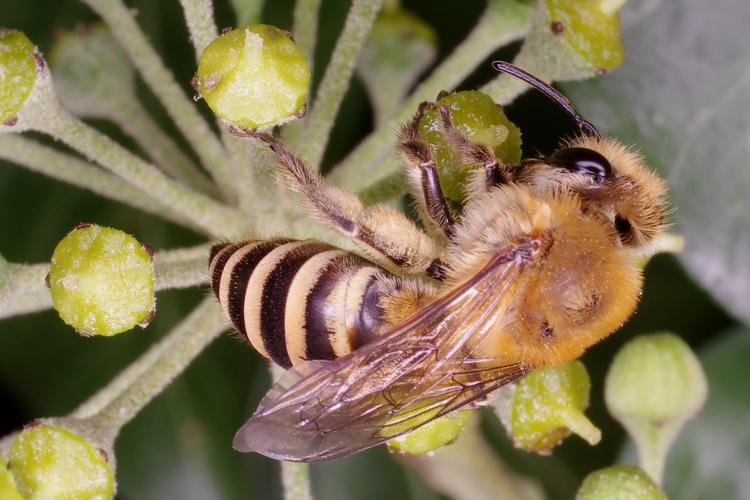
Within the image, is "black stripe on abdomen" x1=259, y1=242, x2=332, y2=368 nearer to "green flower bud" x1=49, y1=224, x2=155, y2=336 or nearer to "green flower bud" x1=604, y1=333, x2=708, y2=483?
"green flower bud" x1=49, y1=224, x2=155, y2=336

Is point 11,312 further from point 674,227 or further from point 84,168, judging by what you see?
point 674,227

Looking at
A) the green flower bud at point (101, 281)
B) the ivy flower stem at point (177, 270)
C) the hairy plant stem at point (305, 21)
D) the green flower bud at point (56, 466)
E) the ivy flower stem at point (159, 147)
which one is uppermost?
the hairy plant stem at point (305, 21)

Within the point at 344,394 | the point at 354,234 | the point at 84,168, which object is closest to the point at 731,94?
the point at 354,234

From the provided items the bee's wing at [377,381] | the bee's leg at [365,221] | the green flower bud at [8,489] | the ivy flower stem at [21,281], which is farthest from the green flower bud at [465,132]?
the green flower bud at [8,489]

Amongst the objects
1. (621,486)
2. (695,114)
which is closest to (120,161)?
(621,486)

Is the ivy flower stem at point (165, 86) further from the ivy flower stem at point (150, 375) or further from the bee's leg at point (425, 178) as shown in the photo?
the bee's leg at point (425, 178)

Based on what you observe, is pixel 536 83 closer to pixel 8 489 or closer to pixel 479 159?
pixel 479 159
